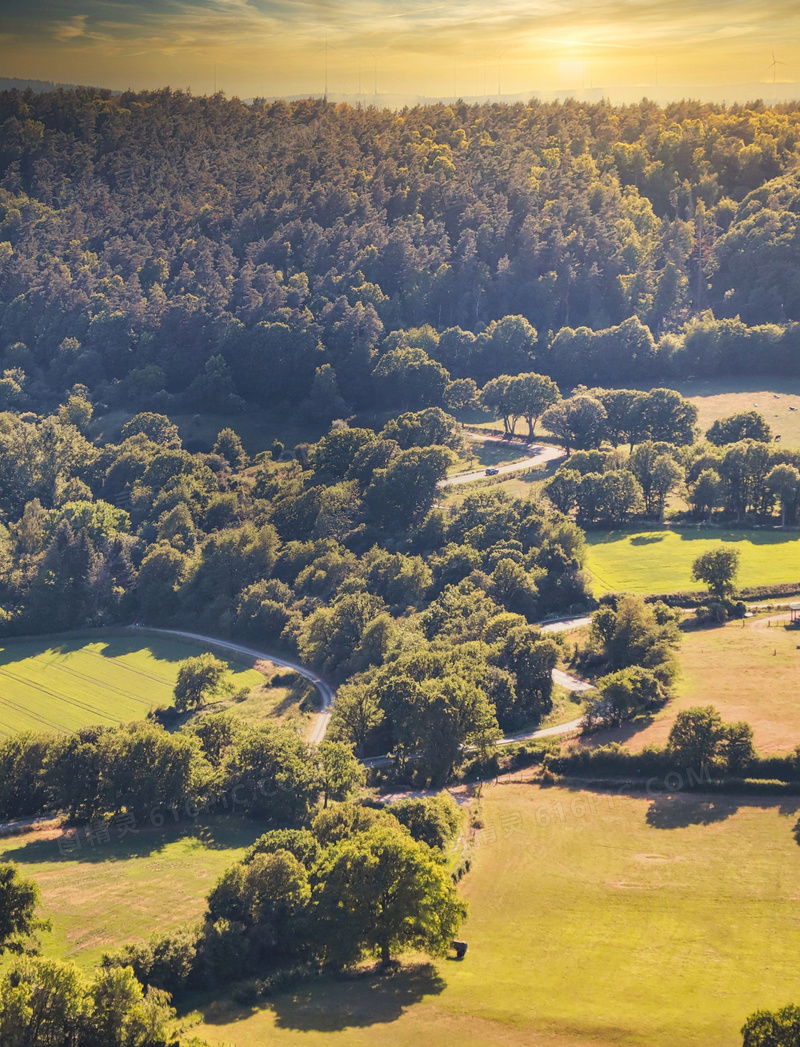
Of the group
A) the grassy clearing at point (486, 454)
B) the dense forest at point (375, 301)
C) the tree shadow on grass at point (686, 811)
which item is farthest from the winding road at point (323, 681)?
the dense forest at point (375, 301)

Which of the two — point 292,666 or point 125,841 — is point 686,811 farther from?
point 292,666

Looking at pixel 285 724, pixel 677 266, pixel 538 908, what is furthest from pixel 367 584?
pixel 677 266

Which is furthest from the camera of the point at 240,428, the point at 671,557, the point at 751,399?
the point at 240,428

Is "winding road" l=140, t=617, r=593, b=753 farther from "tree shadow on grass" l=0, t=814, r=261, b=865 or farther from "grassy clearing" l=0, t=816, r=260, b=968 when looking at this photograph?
"grassy clearing" l=0, t=816, r=260, b=968

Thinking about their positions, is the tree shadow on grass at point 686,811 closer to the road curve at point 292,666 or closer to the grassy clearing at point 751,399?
the road curve at point 292,666

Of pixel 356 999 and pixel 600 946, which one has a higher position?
pixel 600 946

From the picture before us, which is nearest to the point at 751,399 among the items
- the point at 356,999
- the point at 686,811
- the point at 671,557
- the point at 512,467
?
the point at 512,467

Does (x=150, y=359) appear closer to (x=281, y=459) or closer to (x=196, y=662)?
(x=281, y=459)
